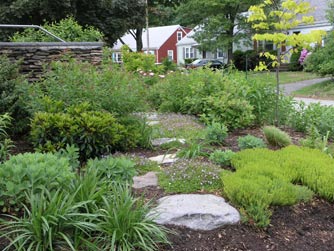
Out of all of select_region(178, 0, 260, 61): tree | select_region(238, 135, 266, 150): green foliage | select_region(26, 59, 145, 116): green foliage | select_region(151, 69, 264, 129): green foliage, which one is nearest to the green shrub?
select_region(238, 135, 266, 150): green foliage

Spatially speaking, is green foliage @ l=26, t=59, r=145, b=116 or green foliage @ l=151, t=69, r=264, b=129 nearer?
green foliage @ l=26, t=59, r=145, b=116

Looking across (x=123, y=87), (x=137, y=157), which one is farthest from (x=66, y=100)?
(x=137, y=157)

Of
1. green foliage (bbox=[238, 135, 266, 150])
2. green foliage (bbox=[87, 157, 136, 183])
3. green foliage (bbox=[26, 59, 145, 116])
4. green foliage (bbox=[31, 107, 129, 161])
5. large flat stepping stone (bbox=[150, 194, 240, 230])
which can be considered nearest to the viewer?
large flat stepping stone (bbox=[150, 194, 240, 230])

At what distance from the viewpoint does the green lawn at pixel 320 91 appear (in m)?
14.9

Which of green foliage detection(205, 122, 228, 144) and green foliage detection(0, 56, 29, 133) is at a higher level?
green foliage detection(0, 56, 29, 133)

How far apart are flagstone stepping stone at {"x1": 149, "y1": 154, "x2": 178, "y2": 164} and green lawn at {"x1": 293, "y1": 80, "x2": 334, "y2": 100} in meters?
11.3

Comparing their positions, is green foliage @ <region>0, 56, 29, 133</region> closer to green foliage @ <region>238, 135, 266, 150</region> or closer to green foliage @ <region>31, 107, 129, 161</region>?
green foliage @ <region>31, 107, 129, 161</region>

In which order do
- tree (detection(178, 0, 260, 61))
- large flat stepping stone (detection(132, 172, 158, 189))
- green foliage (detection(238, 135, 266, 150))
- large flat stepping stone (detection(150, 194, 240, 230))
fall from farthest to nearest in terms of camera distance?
tree (detection(178, 0, 260, 61)) < green foliage (detection(238, 135, 266, 150)) < large flat stepping stone (detection(132, 172, 158, 189)) < large flat stepping stone (detection(150, 194, 240, 230))

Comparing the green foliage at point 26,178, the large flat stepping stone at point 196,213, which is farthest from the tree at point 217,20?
the green foliage at point 26,178

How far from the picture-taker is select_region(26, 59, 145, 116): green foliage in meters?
5.07

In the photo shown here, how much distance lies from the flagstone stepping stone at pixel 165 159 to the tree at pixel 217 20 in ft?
77.1

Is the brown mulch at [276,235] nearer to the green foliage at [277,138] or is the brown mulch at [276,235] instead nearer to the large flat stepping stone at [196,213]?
the large flat stepping stone at [196,213]

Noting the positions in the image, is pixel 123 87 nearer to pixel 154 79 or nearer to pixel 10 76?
pixel 10 76

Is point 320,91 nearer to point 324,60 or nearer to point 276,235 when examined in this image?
point 324,60
